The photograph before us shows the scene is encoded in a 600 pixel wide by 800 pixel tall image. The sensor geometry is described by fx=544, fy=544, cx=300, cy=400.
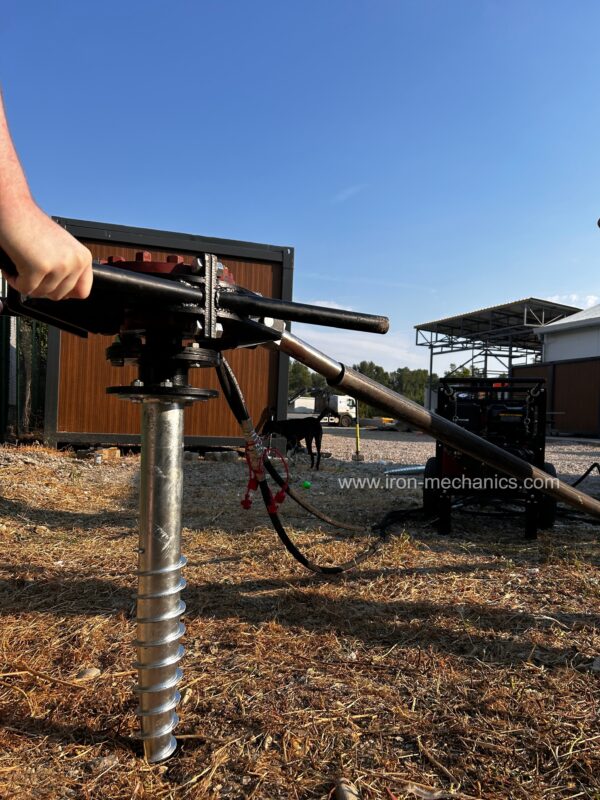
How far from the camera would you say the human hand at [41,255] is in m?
0.78

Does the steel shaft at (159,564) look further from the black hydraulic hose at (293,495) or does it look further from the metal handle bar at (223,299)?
the black hydraulic hose at (293,495)

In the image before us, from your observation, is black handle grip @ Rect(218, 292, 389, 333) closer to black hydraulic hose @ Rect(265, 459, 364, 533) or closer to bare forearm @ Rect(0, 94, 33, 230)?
bare forearm @ Rect(0, 94, 33, 230)

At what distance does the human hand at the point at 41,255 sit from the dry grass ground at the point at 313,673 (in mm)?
1220

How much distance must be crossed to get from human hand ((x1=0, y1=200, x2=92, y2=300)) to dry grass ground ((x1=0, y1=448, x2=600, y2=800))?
1220 mm

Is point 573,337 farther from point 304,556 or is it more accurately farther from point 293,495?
point 293,495

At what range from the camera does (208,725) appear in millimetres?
1638

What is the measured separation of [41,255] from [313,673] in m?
1.76

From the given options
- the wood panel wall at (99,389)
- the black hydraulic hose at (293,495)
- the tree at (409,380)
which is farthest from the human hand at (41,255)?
the tree at (409,380)

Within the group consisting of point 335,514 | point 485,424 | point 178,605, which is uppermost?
point 485,424

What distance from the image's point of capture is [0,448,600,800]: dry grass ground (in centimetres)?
143

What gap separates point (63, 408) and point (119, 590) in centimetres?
745

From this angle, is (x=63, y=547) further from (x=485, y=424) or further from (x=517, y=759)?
(x=485, y=424)

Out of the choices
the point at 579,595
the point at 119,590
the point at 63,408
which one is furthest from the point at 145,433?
the point at 63,408

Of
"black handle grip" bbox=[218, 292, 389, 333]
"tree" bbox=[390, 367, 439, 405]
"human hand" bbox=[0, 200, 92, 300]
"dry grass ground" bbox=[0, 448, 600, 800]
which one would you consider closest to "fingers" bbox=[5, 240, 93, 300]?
"human hand" bbox=[0, 200, 92, 300]
